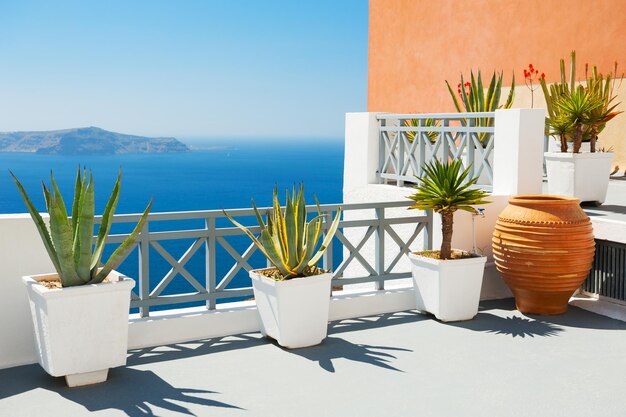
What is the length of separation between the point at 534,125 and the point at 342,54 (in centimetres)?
7958

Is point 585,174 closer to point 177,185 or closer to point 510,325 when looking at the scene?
point 510,325

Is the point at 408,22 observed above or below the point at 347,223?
above

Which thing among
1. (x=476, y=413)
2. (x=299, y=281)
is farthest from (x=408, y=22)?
(x=476, y=413)

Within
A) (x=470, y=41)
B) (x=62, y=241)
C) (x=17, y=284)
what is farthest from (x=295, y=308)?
(x=470, y=41)

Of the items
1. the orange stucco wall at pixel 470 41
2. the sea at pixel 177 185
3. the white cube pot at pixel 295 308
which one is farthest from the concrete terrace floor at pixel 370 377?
the sea at pixel 177 185

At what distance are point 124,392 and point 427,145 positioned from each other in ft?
17.5

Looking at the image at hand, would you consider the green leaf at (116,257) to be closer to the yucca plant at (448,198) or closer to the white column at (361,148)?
the yucca plant at (448,198)

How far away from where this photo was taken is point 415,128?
923 centimetres

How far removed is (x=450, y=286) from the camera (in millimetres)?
6879

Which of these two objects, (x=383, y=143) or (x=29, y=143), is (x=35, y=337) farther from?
(x=29, y=143)

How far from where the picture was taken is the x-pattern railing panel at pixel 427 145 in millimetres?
8445

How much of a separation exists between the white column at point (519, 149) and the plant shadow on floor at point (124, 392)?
4.08 meters

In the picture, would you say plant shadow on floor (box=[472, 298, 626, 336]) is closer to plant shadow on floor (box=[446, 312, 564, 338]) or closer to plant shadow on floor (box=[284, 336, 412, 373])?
plant shadow on floor (box=[446, 312, 564, 338])

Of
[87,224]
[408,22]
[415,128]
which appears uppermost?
[408,22]
